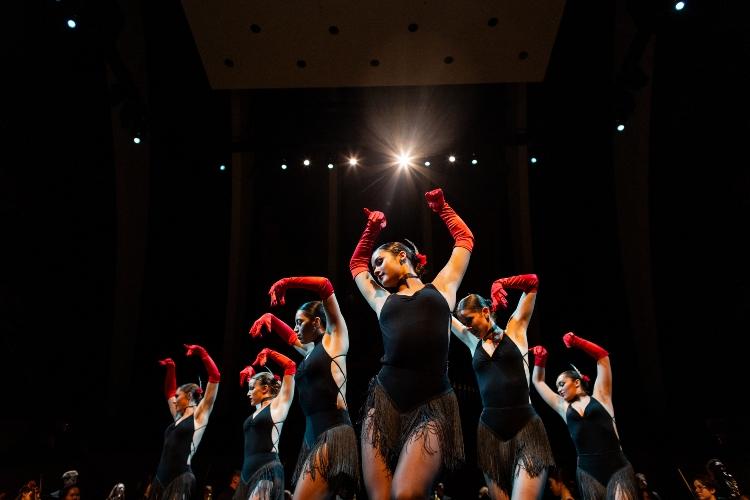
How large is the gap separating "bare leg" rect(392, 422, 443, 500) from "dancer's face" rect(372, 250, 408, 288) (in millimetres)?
742

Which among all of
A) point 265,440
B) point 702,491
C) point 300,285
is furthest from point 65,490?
point 702,491

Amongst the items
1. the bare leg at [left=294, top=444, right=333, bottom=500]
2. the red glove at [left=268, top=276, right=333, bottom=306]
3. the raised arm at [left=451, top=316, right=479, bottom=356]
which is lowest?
the bare leg at [left=294, top=444, right=333, bottom=500]

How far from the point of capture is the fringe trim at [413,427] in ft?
6.82

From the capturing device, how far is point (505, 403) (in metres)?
3.17

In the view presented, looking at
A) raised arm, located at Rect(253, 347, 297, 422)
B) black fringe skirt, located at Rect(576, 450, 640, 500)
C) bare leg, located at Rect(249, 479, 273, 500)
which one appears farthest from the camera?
raised arm, located at Rect(253, 347, 297, 422)

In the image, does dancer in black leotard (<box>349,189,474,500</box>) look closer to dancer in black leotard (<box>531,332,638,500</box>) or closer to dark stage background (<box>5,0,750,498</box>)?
dancer in black leotard (<box>531,332,638,500</box>)

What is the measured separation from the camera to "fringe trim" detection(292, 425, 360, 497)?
2.64 metres

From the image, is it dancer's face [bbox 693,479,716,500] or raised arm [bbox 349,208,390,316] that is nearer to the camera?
raised arm [bbox 349,208,390,316]

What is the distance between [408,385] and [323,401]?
103 centimetres

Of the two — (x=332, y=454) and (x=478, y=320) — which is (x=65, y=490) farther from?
(x=478, y=320)

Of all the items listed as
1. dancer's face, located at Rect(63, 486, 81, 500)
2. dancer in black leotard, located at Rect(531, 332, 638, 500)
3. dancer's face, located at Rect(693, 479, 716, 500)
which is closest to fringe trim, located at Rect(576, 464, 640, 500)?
dancer in black leotard, located at Rect(531, 332, 638, 500)

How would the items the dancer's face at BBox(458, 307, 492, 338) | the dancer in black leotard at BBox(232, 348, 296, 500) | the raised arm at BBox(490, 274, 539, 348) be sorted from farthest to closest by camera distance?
the dancer in black leotard at BBox(232, 348, 296, 500), the raised arm at BBox(490, 274, 539, 348), the dancer's face at BBox(458, 307, 492, 338)

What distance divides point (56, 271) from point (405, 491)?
6818mm

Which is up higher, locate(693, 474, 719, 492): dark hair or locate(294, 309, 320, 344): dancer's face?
locate(294, 309, 320, 344): dancer's face
